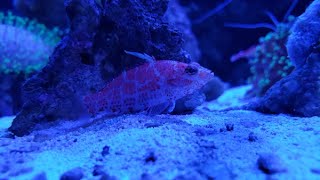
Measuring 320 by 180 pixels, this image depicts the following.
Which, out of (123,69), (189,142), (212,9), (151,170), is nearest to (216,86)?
(212,9)

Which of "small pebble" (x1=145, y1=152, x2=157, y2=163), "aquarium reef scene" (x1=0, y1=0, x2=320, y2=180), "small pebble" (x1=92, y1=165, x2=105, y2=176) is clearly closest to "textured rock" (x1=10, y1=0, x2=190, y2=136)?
"aquarium reef scene" (x1=0, y1=0, x2=320, y2=180)

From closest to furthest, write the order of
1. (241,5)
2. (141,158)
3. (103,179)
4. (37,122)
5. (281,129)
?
(103,179), (141,158), (281,129), (37,122), (241,5)

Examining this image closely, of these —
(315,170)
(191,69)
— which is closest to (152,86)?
(191,69)

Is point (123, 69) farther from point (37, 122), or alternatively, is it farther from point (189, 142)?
point (189, 142)

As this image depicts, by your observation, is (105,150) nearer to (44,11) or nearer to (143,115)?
(143,115)

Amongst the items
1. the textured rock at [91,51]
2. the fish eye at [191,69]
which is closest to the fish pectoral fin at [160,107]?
the fish eye at [191,69]

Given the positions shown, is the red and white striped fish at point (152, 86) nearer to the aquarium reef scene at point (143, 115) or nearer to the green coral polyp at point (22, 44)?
the aquarium reef scene at point (143, 115)
